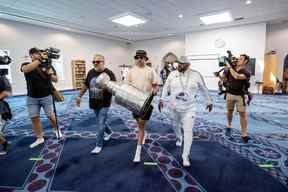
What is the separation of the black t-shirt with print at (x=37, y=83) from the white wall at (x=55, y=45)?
24.0 ft

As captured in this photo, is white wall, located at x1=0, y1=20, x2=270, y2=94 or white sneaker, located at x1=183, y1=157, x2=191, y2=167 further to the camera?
white wall, located at x1=0, y1=20, x2=270, y2=94

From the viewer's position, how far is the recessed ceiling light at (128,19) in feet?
24.5

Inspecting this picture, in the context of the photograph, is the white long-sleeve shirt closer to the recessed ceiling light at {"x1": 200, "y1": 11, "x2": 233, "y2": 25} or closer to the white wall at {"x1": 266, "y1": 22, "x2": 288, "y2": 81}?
the recessed ceiling light at {"x1": 200, "y1": 11, "x2": 233, "y2": 25}

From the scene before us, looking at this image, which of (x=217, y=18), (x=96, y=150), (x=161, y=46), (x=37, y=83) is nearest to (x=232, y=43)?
(x=217, y=18)

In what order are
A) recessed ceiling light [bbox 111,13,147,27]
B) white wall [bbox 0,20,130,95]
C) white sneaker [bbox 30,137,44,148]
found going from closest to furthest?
white sneaker [bbox 30,137,44,148]
recessed ceiling light [bbox 111,13,147,27]
white wall [bbox 0,20,130,95]

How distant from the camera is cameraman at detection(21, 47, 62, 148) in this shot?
233 cm

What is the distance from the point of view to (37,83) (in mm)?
2475

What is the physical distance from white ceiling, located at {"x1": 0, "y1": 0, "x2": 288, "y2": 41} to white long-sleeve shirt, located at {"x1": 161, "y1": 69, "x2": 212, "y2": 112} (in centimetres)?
489

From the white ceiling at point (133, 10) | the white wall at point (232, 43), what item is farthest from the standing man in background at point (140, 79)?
the white wall at point (232, 43)

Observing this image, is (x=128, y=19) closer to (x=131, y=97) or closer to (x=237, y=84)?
(x=237, y=84)

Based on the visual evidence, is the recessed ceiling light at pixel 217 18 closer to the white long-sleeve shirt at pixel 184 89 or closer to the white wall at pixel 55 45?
the white long-sleeve shirt at pixel 184 89

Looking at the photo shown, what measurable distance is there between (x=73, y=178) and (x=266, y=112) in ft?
17.9

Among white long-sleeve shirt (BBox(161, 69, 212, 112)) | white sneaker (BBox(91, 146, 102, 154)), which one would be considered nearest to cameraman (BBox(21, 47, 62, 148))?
white sneaker (BBox(91, 146, 102, 154))

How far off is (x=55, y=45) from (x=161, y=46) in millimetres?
7356
